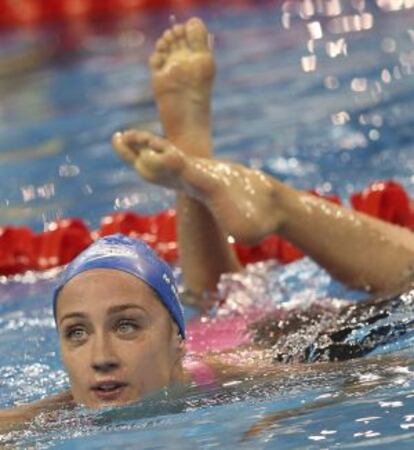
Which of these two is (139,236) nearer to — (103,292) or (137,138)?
(137,138)

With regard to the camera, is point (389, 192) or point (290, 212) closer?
point (290, 212)

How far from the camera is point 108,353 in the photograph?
104 inches

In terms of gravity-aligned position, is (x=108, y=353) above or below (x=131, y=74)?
below

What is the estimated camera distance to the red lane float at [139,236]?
14.6 ft

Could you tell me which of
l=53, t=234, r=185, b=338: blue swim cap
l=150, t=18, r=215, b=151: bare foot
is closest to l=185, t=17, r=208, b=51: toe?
l=150, t=18, r=215, b=151: bare foot

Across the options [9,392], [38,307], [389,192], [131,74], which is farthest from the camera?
[131,74]

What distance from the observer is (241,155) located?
5.52m

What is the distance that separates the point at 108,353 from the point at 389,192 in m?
2.00

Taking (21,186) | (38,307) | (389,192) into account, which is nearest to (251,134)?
(21,186)

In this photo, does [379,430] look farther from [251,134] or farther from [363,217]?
[251,134]

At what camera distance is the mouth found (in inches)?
104

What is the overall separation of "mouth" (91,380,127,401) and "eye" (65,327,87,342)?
0.34 feet

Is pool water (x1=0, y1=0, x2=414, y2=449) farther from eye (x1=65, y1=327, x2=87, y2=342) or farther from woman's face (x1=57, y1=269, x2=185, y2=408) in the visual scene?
eye (x1=65, y1=327, x2=87, y2=342)

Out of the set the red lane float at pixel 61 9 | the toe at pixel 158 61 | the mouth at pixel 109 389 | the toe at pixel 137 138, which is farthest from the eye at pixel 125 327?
the red lane float at pixel 61 9
